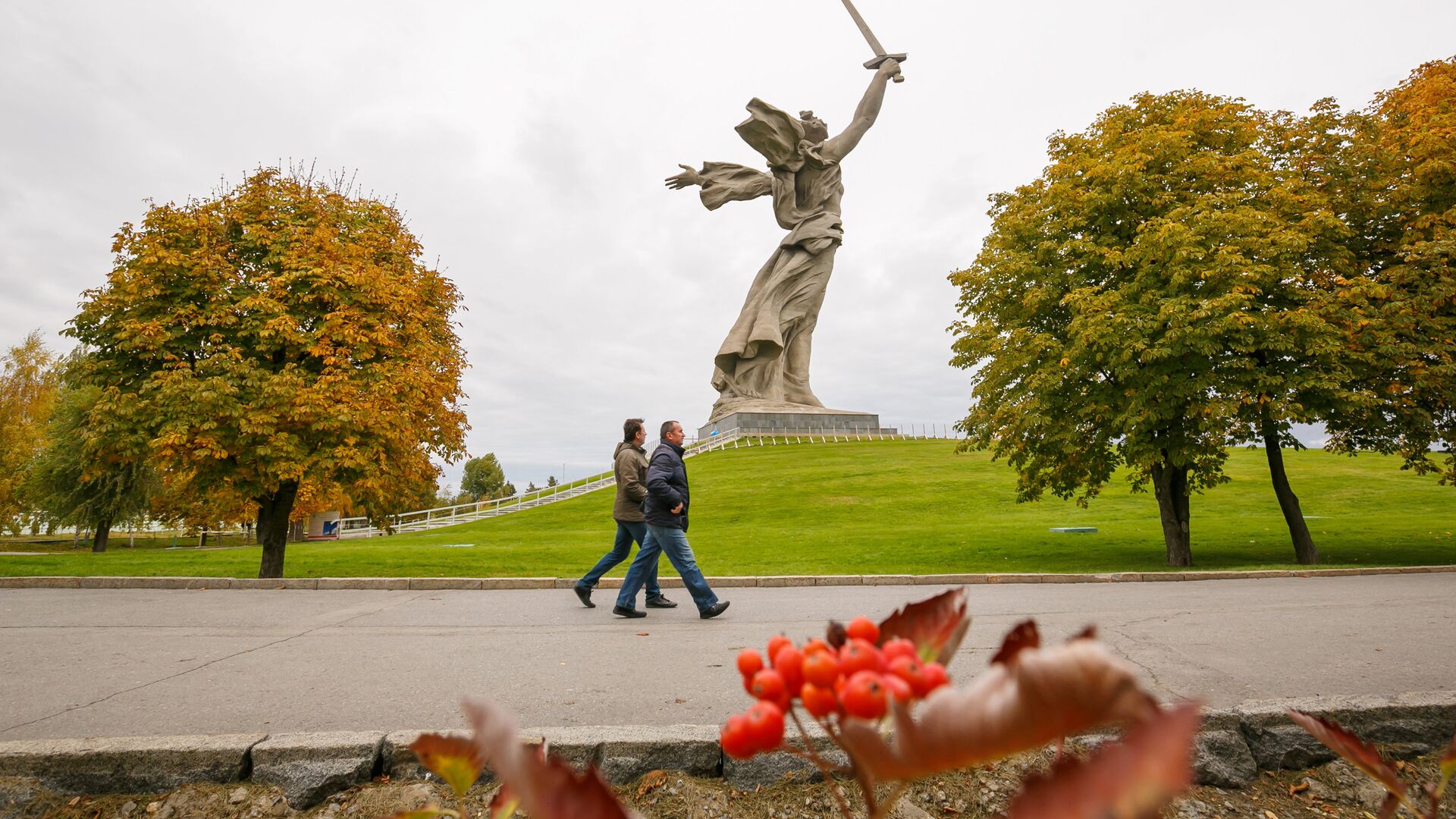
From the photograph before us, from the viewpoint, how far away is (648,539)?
890 cm

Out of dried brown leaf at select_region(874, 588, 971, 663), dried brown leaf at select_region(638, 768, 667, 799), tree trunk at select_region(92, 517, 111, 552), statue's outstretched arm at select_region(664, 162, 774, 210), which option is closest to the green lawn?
tree trunk at select_region(92, 517, 111, 552)

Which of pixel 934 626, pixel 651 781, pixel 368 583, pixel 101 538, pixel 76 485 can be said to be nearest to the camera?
pixel 934 626

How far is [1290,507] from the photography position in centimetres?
1511

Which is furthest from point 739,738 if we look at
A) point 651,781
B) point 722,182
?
point 722,182

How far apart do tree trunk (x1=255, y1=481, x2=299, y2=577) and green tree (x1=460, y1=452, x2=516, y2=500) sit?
69.4 m

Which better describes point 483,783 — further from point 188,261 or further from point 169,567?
point 169,567

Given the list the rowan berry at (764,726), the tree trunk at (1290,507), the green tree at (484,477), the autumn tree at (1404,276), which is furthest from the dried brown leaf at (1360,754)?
the green tree at (484,477)

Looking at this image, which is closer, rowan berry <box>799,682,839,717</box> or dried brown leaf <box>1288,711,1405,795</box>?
rowan berry <box>799,682,839,717</box>

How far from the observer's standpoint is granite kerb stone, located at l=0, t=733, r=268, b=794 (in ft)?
11.9

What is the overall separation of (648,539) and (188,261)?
10562mm

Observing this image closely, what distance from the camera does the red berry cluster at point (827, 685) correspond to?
0.76 meters

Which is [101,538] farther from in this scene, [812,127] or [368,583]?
[812,127]

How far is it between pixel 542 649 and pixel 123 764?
3.40 m

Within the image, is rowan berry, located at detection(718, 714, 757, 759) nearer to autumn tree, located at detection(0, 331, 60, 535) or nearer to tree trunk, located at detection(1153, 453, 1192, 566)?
tree trunk, located at detection(1153, 453, 1192, 566)
